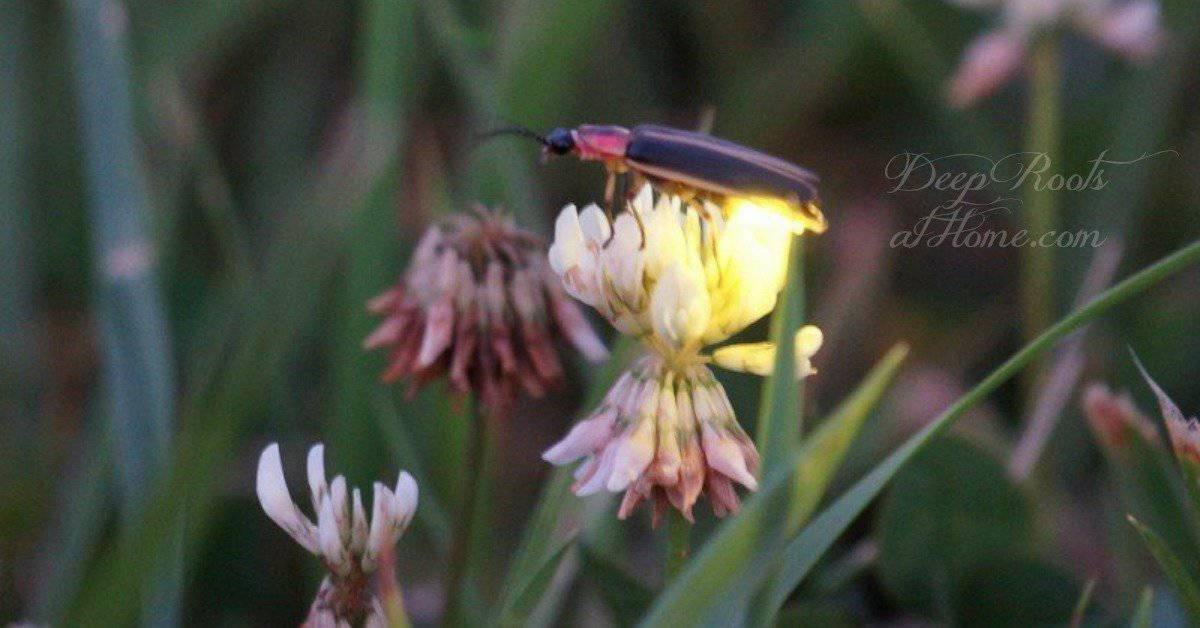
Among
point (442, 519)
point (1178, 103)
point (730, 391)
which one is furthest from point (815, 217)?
point (1178, 103)

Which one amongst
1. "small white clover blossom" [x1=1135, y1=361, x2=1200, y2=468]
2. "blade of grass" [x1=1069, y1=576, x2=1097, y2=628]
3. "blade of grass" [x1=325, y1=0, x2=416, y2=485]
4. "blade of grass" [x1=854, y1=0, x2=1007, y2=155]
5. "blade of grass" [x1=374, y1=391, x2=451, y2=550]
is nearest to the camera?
"small white clover blossom" [x1=1135, y1=361, x2=1200, y2=468]

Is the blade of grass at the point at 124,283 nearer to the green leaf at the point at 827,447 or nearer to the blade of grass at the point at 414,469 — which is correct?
the blade of grass at the point at 414,469

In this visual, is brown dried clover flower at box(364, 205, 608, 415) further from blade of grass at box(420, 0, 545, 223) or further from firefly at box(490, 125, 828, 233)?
blade of grass at box(420, 0, 545, 223)

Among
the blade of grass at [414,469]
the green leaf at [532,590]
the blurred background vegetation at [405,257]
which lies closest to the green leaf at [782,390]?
the green leaf at [532,590]

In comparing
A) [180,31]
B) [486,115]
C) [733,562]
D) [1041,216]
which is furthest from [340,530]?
[180,31]

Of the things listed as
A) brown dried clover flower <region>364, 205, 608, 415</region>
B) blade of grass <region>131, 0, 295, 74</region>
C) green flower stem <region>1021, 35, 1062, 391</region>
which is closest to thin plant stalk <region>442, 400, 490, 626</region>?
brown dried clover flower <region>364, 205, 608, 415</region>

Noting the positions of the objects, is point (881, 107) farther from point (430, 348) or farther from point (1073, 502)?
point (430, 348)
